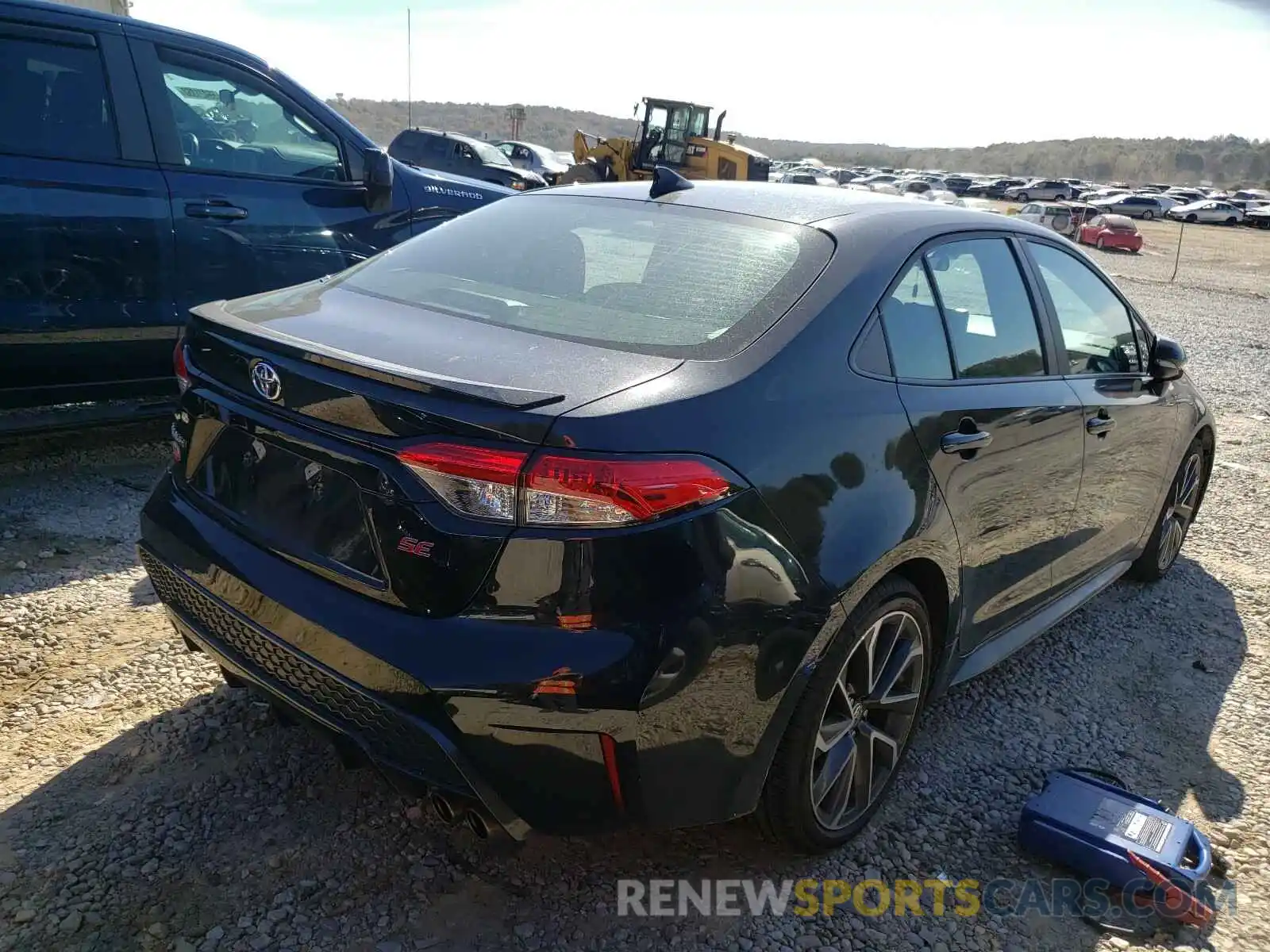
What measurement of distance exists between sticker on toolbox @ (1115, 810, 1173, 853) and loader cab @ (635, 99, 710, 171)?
→ 867 inches

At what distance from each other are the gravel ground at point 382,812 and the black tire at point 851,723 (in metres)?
0.15

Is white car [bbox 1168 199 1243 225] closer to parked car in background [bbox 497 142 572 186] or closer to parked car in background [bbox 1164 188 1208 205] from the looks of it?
parked car in background [bbox 1164 188 1208 205]

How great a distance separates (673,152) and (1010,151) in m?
133

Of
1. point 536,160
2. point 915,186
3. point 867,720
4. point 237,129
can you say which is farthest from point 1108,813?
point 915,186

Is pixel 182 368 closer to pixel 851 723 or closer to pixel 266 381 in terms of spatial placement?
pixel 266 381

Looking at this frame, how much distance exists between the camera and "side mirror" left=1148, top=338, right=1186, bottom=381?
407cm

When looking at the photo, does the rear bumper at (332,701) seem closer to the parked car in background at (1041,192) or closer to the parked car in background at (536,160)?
the parked car in background at (536,160)

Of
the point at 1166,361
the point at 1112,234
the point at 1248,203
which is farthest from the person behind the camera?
the point at 1248,203

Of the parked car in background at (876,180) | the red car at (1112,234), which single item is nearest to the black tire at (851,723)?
the red car at (1112,234)

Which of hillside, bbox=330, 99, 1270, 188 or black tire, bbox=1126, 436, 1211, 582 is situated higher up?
hillside, bbox=330, 99, 1270, 188

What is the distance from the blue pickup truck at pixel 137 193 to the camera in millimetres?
4121

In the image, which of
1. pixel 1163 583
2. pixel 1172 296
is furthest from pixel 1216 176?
pixel 1163 583

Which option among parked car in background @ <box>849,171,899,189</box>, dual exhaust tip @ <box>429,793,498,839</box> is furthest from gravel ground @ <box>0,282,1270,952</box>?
parked car in background @ <box>849,171,899,189</box>

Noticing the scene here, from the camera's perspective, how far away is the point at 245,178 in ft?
15.7
